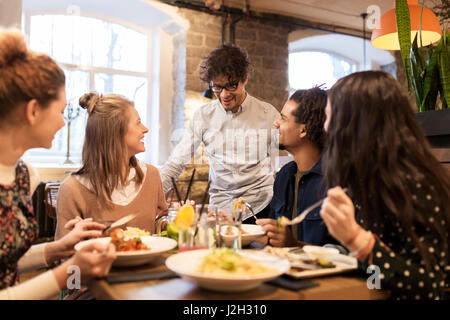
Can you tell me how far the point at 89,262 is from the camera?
1107mm

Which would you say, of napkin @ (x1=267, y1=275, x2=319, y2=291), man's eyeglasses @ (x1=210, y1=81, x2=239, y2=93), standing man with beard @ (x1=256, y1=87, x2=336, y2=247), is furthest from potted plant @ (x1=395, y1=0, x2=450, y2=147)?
napkin @ (x1=267, y1=275, x2=319, y2=291)

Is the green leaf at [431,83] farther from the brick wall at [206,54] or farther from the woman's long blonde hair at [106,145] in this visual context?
the brick wall at [206,54]

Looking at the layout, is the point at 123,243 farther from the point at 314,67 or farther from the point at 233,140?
the point at 314,67

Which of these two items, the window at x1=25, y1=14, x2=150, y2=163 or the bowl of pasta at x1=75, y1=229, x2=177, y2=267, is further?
the window at x1=25, y1=14, x2=150, y2=163

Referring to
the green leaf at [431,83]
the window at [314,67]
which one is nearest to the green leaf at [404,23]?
the green leaf at [431,83]

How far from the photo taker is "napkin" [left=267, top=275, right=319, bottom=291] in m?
1.06

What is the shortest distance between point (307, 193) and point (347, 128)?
76cm

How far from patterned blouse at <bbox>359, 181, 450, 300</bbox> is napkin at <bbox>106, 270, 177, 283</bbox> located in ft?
1.81

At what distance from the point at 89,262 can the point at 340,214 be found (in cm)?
68

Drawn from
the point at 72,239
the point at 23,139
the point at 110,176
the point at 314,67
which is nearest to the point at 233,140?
the point at 110,176

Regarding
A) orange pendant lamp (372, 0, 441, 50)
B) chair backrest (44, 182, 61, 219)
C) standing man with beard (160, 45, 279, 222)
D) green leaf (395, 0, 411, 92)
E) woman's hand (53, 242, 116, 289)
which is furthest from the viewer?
chair backrest (44, 182, 61, 219)

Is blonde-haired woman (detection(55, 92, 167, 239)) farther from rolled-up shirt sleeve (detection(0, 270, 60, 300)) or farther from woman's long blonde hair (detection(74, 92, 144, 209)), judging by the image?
rolled-up shirt sleeve (detection(0, 270, 60, 300))

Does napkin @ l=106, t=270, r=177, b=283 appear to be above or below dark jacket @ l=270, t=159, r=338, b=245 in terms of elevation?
below

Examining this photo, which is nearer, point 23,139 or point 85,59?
point 23,139
